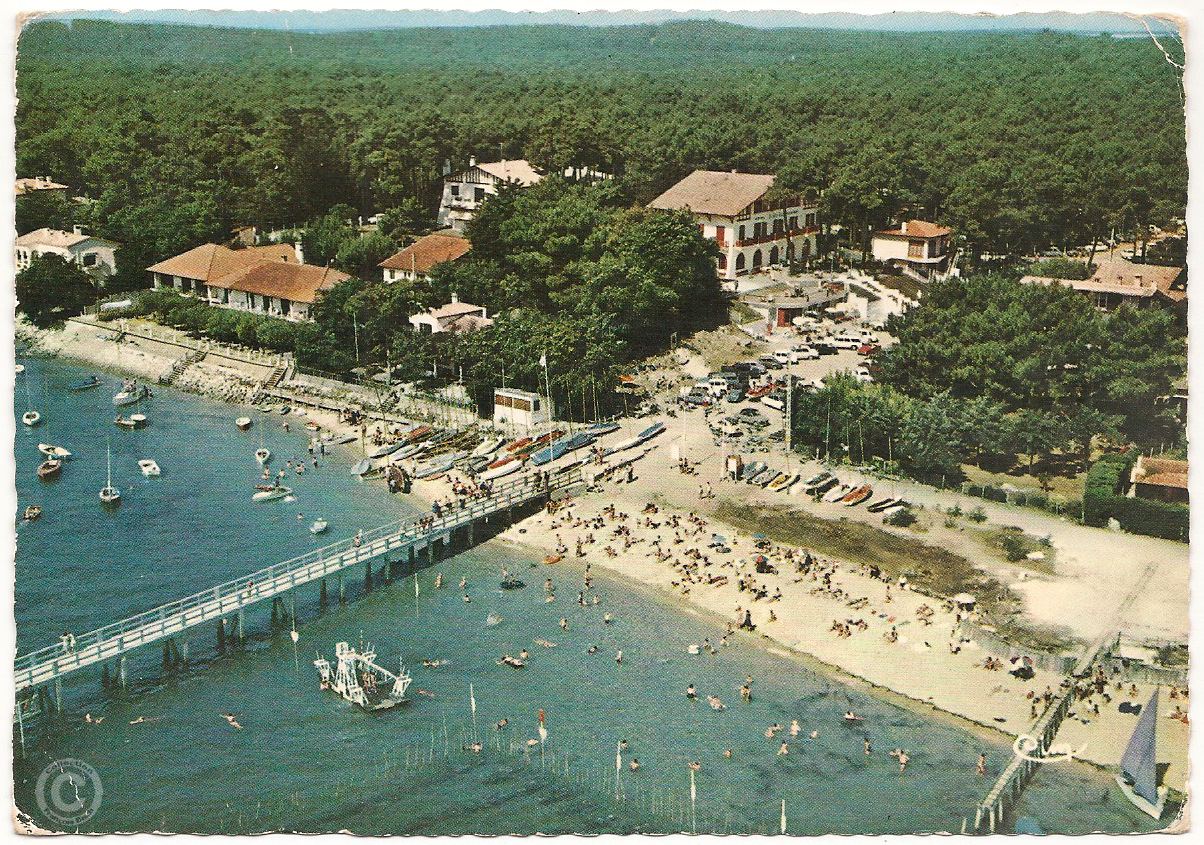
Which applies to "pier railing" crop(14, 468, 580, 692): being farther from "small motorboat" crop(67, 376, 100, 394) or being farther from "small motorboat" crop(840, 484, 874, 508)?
"small motorboat" crop(67, 376, 100, 394)

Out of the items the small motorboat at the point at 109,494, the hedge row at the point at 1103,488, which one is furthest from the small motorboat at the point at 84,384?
the hedge row at the point at 1103,488

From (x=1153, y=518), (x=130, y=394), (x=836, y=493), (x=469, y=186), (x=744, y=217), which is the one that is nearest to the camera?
(x=1153, y=518)

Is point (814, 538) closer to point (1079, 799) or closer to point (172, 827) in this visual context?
point (1079, 799)

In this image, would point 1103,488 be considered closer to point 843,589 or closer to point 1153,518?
point 1153,518

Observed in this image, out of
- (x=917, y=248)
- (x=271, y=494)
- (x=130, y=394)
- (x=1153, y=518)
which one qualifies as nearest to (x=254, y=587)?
(x=271, y=494)

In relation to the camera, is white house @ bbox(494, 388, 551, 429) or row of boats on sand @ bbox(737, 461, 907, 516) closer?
row of boats on sand @ bbox(737, 461, 907, 516)

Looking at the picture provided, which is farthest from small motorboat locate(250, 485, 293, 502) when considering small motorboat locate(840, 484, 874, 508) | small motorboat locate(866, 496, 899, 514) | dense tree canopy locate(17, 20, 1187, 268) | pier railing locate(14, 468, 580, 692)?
small motorboat locate(866, 496, 899, 514)

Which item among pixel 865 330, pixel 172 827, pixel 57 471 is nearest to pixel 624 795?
pixel 172 827

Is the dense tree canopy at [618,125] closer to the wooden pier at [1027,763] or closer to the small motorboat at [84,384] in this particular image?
the small motorboat at [84,384]
